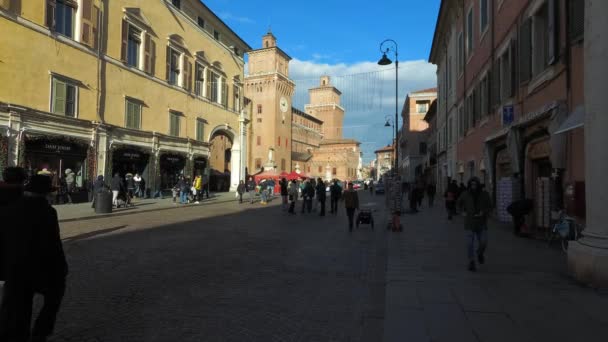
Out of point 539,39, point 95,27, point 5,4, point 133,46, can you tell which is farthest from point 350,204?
point 133,46

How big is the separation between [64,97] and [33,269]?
1992 centimetres

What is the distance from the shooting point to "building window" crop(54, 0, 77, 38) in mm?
19969

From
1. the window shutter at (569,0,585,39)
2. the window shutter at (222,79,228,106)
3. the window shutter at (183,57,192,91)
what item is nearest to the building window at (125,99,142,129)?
the window shutter at (183,57,192,91)

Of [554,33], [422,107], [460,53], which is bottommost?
[554,33]

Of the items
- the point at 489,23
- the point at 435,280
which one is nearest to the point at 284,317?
the point at 435,280

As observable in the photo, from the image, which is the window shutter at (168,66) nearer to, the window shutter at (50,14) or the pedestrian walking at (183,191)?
the pedestrian walking at (183,191)

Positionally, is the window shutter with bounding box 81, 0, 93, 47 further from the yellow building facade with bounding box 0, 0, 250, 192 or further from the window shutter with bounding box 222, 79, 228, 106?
the window shutter with bounding box 222, 79, 228, 106

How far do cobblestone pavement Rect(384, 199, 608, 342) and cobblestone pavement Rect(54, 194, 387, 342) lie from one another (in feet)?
1.15

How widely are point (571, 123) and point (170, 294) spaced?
783 centimetres

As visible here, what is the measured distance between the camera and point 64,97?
20156 millimetres

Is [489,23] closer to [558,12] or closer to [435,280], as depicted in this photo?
[558,12]

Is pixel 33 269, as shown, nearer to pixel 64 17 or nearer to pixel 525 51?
pixel 525 51

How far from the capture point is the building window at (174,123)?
29497 millimetres

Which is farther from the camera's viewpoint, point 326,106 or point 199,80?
point 326,106
